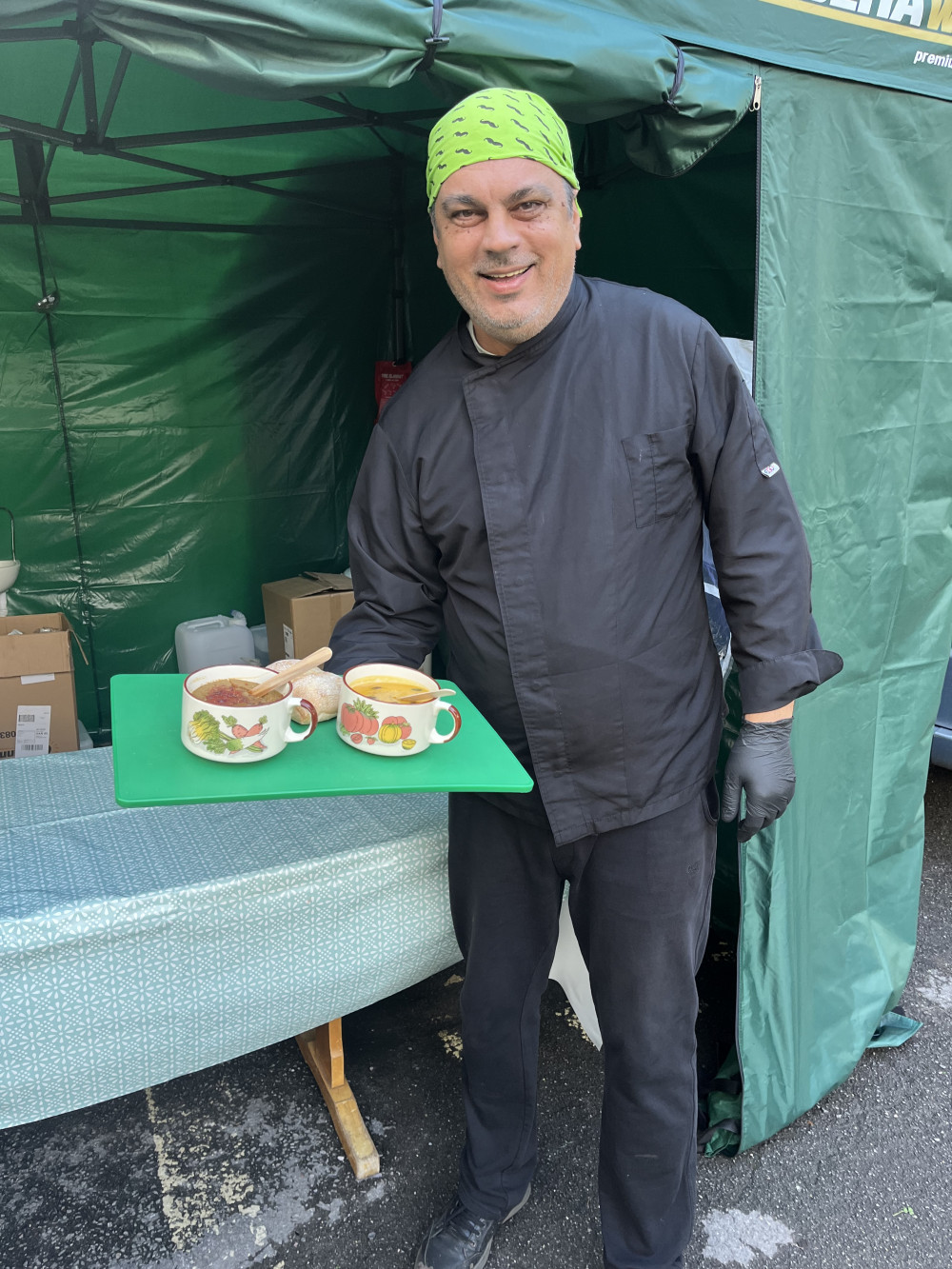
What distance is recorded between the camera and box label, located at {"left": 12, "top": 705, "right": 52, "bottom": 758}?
10.5ft

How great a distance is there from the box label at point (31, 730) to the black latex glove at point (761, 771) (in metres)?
2.59

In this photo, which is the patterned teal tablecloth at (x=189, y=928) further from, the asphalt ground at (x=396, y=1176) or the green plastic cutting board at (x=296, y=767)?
the green plastic cutting board at (x=296, y=767)

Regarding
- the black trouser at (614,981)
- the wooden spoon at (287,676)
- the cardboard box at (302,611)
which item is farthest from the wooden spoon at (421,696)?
the cardboard box at (302,611)

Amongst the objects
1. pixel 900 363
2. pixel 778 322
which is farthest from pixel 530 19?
pixel 900 363

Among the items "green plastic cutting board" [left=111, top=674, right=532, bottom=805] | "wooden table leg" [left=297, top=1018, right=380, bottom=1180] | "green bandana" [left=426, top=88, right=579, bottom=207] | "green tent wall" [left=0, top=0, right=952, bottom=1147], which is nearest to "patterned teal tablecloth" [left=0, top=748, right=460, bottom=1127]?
"wooden table leg" [left=297, top=1018, right=380, bottom=1180]

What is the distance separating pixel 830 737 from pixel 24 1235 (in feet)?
6.73

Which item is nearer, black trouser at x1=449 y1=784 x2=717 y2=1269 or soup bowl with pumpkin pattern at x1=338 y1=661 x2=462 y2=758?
soup bowl with pumpkin pattern at x1=338 y1=661 x2=462 y2=758

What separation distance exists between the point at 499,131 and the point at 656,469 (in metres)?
0.57

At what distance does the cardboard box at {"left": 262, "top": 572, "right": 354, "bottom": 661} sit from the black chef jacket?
2.41 m

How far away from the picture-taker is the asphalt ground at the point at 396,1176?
183 centimetres

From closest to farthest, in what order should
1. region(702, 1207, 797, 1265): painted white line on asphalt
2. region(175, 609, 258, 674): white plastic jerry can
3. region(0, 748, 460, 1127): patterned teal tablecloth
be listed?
region(0, 748, 460, 1127): patterned teal tablecloth, region(702, 1207, 797, 1265): painted white line on asphalt, region(175, 609, 258, 674): white plastic jerry can

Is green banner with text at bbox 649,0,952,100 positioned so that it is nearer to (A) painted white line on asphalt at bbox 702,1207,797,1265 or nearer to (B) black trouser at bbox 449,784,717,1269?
(B) black trouser at bbox 449,784,717,1269

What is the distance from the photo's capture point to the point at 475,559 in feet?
5.01

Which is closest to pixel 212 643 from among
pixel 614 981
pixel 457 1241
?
pixel 457 1241
